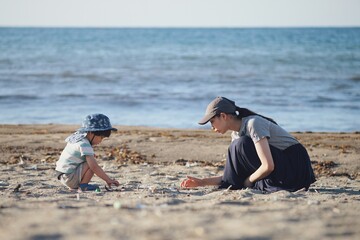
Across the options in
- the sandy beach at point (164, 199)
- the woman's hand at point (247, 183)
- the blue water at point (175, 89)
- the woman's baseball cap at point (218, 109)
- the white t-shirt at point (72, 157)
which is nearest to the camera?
the sandy beach at point (164, 199)

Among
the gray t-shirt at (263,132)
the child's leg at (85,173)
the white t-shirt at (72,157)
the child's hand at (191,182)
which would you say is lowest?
the child's hand at (191,182)

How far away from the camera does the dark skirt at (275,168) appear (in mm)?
5164

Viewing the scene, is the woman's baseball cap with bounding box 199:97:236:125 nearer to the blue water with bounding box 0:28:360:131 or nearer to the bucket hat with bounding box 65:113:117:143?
the bucket hat with bounding box 65:113:117:143

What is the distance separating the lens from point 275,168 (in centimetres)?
521

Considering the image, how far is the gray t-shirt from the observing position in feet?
16.3

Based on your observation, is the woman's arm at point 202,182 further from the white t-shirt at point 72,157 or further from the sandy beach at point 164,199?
the white t-shirt at point 72,157

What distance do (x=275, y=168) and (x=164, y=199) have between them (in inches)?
47.3

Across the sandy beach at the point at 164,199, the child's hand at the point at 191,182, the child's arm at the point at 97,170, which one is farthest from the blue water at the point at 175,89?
the child's arm at the point at 97,170

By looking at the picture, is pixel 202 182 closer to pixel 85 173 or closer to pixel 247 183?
pixel 247 183

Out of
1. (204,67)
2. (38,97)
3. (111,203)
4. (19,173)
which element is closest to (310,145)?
(19,173)

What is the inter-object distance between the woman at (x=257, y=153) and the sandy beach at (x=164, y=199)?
18cm

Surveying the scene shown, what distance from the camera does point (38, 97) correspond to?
15.6 meters

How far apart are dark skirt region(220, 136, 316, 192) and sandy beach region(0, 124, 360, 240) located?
166 mm

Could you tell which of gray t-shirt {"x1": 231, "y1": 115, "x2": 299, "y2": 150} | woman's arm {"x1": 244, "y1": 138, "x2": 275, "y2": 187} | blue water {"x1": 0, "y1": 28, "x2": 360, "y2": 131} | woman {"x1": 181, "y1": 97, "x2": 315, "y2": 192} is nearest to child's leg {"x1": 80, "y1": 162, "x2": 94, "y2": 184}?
woman {"x1": 181, "y1": 97, "x2": 315, "y2": 192}
